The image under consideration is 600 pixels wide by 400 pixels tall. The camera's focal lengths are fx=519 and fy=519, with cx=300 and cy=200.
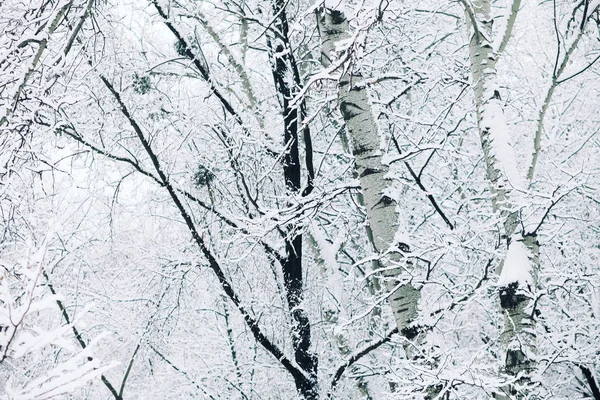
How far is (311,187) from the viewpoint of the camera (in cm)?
579

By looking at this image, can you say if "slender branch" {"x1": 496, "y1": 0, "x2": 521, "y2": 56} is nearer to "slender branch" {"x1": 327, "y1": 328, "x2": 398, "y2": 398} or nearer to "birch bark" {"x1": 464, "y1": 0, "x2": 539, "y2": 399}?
"birch bark" {"x1": 464, "y1": 0, "x2": 539, "y2": 399}

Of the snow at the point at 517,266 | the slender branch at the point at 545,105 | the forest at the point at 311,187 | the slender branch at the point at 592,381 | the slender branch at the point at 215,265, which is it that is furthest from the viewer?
the slender branch at the point at 215,265

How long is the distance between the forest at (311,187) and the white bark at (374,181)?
14mm

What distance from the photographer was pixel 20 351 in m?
1.18

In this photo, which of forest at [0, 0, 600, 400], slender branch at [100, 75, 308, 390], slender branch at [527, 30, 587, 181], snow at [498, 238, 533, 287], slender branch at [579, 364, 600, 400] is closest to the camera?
forest at [0, 0, 600, 400]

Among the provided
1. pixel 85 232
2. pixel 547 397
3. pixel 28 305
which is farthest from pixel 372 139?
pixel 85 232

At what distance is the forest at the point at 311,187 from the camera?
2.74 meters

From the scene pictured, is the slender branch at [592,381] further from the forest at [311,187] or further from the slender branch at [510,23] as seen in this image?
the slender branch at [510,23]

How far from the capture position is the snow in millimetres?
3174

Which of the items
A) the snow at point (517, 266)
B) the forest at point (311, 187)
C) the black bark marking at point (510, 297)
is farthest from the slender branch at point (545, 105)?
the black bark marking at point (510, 297)

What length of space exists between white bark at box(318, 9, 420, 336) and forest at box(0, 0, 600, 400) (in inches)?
0.6

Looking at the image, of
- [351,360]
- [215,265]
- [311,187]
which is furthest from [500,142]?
[215,265]

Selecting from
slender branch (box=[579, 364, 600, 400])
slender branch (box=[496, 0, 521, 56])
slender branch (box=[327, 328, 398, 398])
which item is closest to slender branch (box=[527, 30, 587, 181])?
slender branch (box=[496, 0, 521, 56])

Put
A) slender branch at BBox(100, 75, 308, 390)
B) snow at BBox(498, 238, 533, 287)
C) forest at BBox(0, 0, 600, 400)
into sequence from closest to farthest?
forest at BBox(0, 0, 600, 400), snow at BBox(498, 238, 533, 287), slender branch at BBox(100, 75, 308, 390)
